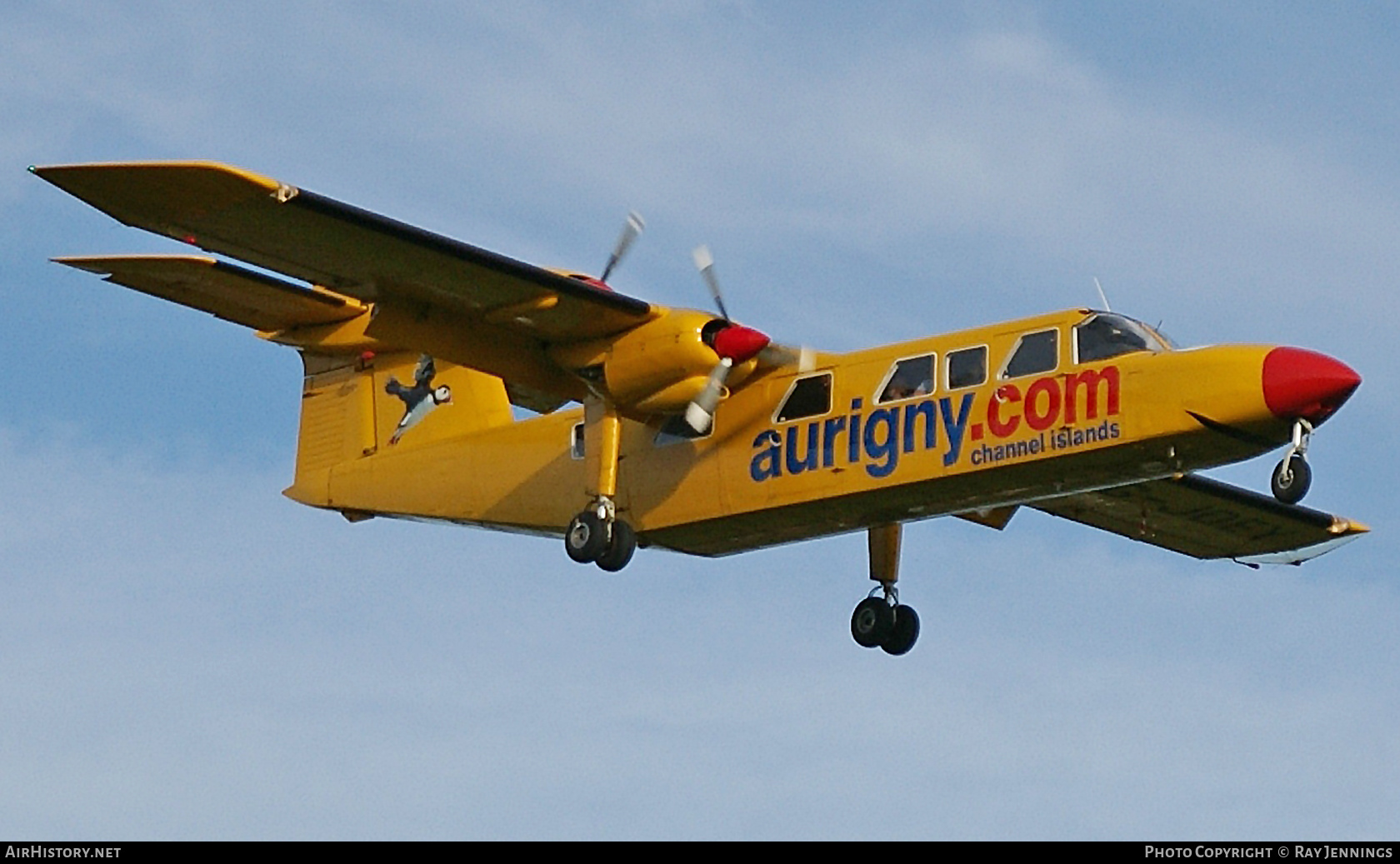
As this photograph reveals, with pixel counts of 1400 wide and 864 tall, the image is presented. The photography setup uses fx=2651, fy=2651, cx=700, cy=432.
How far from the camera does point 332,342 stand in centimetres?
2847

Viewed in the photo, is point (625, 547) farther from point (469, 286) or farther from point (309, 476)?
point (309, 476)

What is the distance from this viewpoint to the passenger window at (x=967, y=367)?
23875mm

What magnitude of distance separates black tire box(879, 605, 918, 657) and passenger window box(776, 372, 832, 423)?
2.88m

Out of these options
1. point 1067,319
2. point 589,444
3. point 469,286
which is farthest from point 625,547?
point 1067,319

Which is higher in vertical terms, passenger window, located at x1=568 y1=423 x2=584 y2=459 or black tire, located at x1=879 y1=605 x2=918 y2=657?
passenger window, located at x1=568 y1=423 x2=584 y2=459

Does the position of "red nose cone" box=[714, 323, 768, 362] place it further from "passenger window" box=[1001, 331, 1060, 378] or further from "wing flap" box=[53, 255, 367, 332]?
"wing flap" box=[53, 255, 367, 332]

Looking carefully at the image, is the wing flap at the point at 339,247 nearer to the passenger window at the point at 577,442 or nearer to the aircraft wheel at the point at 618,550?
the passenger window at the point at 577,442

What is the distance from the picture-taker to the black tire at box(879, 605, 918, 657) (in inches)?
1054

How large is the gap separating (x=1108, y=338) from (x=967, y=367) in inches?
53.0

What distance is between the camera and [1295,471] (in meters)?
22.5

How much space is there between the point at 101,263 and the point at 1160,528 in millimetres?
11670

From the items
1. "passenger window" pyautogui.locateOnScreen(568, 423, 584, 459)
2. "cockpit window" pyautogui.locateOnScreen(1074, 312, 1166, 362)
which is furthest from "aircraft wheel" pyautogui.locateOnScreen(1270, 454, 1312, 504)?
"passenger window" pyautogui.locateOnScreen(568, 423, 584, 459)

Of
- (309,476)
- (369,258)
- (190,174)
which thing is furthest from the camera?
(309,476)

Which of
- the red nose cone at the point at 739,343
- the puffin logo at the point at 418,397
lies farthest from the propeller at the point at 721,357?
the puffin logo at the point at 418,397
